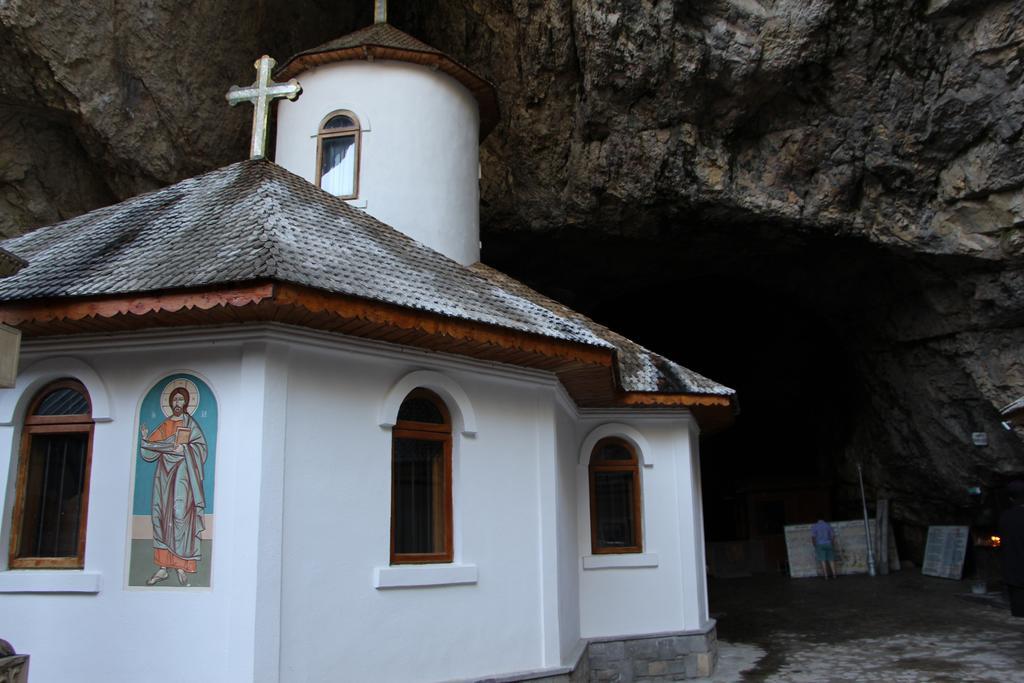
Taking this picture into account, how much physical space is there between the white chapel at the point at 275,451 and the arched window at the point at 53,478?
20 millimetres

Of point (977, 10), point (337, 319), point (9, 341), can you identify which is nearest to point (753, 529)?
point (977, 10)

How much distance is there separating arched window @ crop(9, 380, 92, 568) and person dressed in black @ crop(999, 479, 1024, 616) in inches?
345

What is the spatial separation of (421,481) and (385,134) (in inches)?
239

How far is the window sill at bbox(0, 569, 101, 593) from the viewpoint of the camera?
260 inches

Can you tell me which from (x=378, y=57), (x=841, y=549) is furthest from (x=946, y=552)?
(x=378, y=57)

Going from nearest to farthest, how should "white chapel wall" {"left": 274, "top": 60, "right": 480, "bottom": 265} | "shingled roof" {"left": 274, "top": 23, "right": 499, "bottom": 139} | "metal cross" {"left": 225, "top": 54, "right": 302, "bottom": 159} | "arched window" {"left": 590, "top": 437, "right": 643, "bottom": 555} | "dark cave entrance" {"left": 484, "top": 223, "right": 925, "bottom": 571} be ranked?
"metal cross" {"left": 225, "top": 54, "right": 302, "bottom": 159}, "arched window" {"left": 590, "top": 437, "right": 643, "bottom": 555}, "white chapel wall" {"left": 274, "top": 60, "right": 480, "bottom": 265}, "shingled roof" {"left": 274, "top": 23, "right": 499, "bottom": 139}, "dark cave entrance" {"left": 484, "top": 223, "right": 925, "bottom": 571}

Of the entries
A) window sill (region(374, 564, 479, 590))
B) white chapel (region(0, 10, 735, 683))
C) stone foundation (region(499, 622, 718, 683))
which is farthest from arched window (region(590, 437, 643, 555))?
window sill (region(374, 564, 479, 590))

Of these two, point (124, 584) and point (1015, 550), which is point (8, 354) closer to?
point (124, 584)

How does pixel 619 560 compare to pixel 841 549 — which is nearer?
pixel 619 560

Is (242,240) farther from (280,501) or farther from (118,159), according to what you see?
(118,159)

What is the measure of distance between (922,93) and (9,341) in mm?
12997

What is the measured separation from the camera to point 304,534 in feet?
21.4

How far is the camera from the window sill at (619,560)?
34.3ft

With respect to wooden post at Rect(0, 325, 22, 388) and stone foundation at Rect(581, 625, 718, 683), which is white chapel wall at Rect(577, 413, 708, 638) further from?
wooden post at Rect(0, 325, 22, 388)
